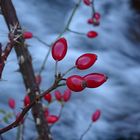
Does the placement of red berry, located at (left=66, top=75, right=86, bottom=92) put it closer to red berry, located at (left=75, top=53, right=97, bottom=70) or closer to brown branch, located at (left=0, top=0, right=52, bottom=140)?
red berry, located at (left=75, top=53, right=97, bottom=70)

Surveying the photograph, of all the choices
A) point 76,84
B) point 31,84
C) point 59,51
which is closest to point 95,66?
point 31,84

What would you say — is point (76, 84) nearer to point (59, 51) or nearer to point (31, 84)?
point (59, 51)

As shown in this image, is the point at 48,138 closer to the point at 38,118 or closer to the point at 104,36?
the point at 38,118

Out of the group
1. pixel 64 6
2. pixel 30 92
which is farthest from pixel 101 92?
pixel 30 92

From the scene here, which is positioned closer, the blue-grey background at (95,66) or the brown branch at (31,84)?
the brown branch at (31,84)

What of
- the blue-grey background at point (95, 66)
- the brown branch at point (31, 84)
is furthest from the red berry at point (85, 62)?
the blue-grey background at point (95, 66)

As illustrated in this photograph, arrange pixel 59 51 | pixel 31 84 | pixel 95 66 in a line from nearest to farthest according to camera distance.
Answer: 1. pixel 59 51
2. pixel 31 84
3. pixel 95 66

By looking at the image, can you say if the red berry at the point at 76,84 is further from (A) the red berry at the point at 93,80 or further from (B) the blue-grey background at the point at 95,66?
(B) the blue-grey background at the point at 95,66

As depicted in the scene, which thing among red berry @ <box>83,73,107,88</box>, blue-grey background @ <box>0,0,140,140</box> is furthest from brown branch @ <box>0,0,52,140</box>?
blue-grey background @ <box>0,0,140,140</box>

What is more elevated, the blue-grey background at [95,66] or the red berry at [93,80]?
the blue-grey background at [95,66]
